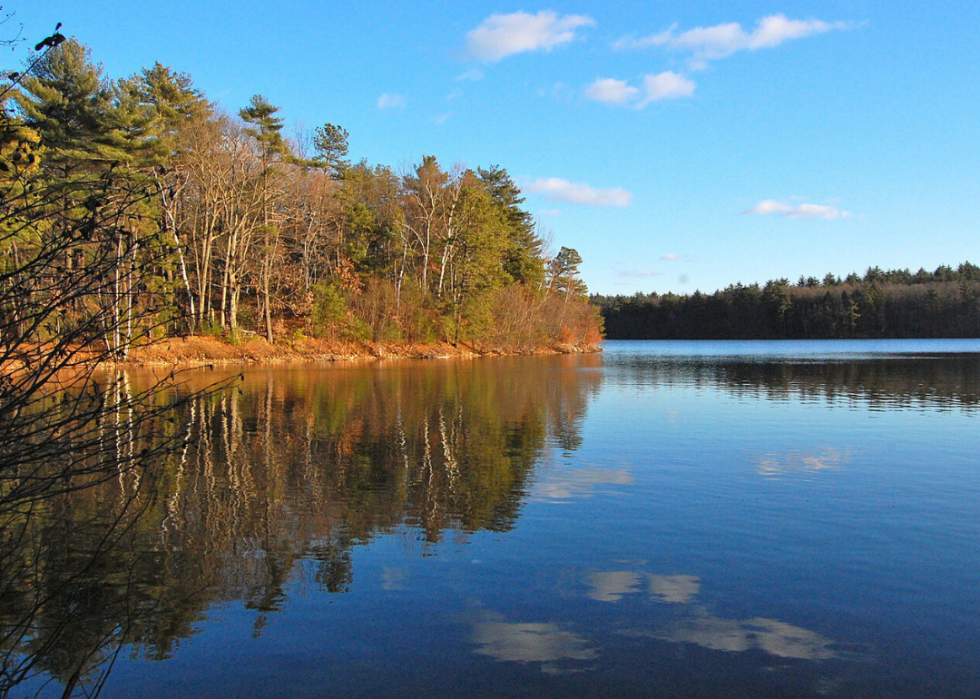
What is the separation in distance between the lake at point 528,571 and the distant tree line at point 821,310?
13028 centimetres

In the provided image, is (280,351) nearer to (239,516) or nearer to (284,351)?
(284,351)

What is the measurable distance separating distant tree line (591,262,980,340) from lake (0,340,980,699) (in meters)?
130

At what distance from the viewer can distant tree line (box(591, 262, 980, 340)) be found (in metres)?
131

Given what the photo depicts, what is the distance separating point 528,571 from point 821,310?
142m

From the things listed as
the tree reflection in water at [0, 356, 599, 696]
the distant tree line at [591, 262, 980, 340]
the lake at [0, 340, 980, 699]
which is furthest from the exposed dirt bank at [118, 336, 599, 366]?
the distant tree line at [591, 262, 980, 340]

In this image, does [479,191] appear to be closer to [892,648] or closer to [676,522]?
[676,522]

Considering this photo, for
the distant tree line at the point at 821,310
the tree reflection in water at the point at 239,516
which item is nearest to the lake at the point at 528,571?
the tree reflection in water at the point at 239,516

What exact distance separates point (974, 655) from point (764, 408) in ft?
59.2

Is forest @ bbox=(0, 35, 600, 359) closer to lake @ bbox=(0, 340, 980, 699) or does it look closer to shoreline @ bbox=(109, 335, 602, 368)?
shoreline @ bbox=(109, 335, 602, 368)

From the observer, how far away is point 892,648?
614cm

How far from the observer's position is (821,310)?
449ft

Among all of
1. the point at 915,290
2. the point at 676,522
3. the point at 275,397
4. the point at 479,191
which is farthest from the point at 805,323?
the point at 676,522

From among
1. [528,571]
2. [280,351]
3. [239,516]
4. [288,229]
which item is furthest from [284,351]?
[528,571]

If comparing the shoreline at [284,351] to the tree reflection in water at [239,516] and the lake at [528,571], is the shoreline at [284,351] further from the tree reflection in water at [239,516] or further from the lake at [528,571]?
the lake at [528,571]
